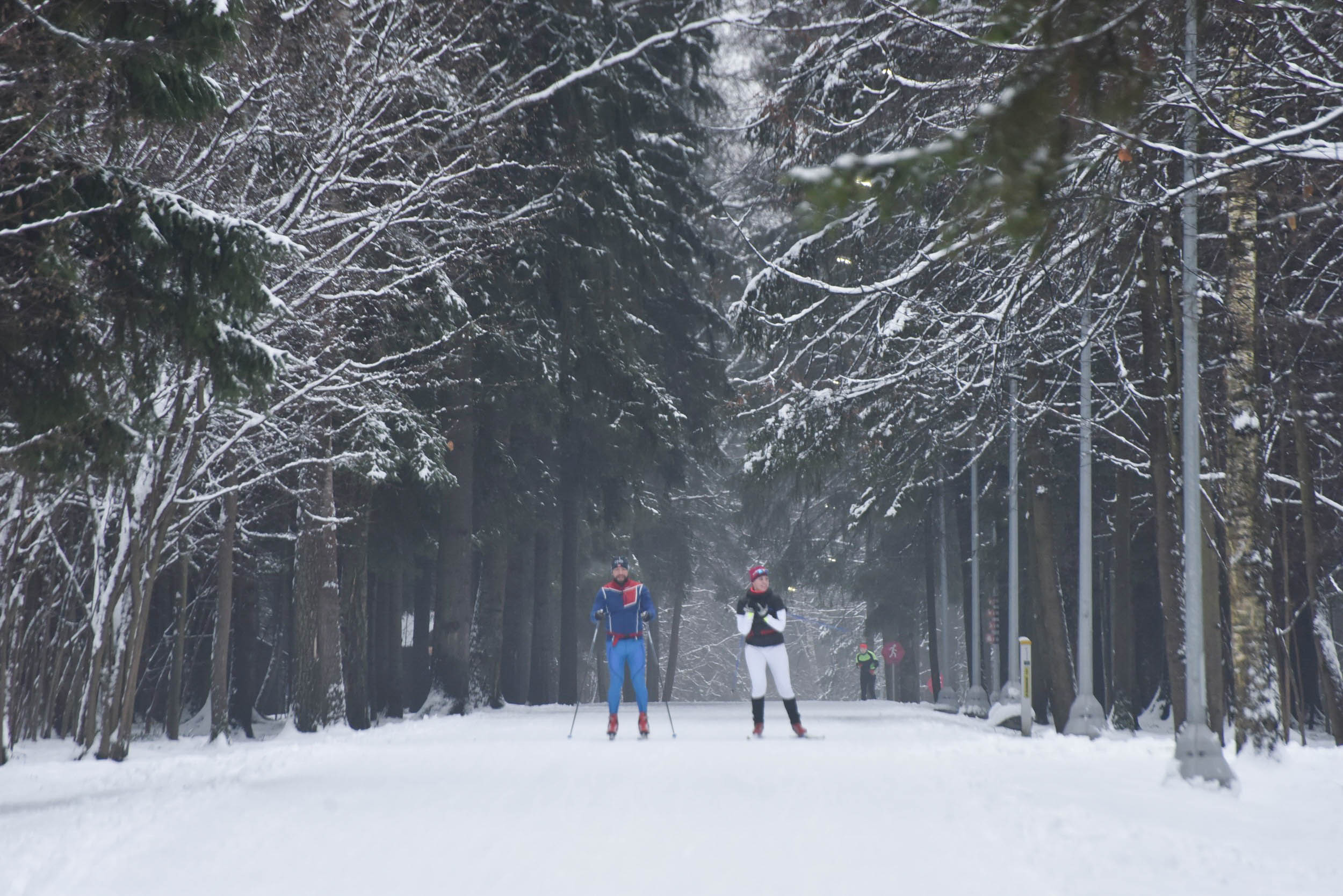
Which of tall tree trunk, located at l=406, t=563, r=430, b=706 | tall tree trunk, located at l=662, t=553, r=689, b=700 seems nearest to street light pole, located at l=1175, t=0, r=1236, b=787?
tall tree trunk, located at l=406, t=563, r=430, b=706

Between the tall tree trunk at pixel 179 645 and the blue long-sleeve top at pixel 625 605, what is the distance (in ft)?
19.8

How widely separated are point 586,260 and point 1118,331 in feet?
27.7

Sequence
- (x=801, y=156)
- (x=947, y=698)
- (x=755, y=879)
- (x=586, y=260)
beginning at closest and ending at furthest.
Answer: (x=755, y=879)
(x=801, y=156)
(x=586, y=260)
(x=947, y=698)

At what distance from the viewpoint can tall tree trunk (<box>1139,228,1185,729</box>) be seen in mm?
16219

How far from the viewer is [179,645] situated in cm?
2088

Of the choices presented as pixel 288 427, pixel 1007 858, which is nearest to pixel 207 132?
pixel 288 427

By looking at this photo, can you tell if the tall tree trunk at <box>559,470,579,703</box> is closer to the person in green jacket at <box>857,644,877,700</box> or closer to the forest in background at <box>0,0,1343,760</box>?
the forest in background at <box>0,0,1343,760</box>

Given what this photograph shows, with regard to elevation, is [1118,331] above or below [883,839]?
above

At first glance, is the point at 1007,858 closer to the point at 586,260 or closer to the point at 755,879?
the point at 755,879

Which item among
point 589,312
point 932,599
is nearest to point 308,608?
point 589,312

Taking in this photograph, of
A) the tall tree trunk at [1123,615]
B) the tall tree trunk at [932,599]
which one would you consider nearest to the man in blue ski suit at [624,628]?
the tall tree trunk at [1123,615]

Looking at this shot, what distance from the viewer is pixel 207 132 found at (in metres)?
13.5

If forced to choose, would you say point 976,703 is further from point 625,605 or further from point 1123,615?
point 625,605

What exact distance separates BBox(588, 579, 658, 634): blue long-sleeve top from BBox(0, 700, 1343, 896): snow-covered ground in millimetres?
1906
